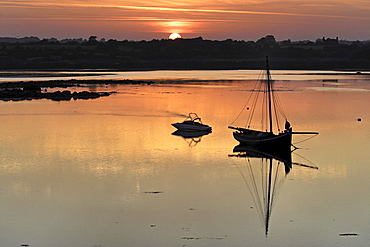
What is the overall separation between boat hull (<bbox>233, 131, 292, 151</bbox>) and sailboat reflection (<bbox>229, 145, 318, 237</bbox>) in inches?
14.8

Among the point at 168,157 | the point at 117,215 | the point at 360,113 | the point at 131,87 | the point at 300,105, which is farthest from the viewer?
the point at 131,87

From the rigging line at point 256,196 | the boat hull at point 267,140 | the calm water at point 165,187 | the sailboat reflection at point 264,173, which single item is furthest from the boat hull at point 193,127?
the rigging line at point 256,196

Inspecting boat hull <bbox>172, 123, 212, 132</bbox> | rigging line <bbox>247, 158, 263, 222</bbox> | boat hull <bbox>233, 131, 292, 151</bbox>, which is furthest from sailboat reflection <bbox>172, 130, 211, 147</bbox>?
rigging line <bbox>247, 158, 263, 222</bbox>

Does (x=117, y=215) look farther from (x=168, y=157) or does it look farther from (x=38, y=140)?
(x=38, y=140)

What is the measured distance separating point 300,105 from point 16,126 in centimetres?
3048

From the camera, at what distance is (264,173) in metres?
31.0

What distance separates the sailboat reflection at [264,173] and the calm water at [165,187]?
0.16 meters

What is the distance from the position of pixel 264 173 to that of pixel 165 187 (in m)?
6.27

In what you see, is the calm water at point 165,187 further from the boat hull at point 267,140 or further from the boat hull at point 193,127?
the boat hull at point 267,140

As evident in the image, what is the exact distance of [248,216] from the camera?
75.7 ft

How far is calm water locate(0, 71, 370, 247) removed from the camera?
2073 centimetres

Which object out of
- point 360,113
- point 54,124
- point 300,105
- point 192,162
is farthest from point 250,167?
point 300,105

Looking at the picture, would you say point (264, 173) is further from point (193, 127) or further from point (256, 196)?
point (193, 127)

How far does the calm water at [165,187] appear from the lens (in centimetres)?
2073
